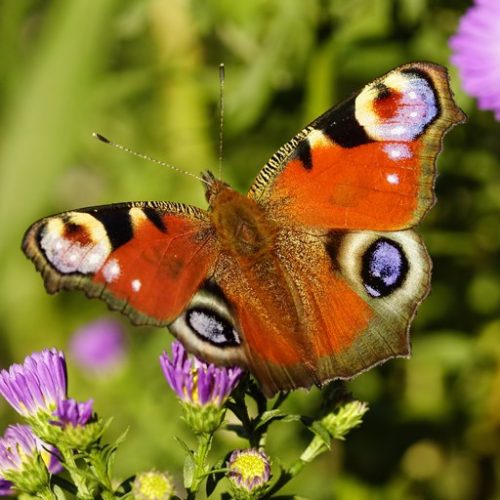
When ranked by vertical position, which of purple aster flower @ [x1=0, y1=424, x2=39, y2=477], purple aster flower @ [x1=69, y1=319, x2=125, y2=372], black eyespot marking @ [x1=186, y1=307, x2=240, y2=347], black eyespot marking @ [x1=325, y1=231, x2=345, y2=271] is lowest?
purple aster flower @ [x1=69, y1=319, x2=125, y2=372]

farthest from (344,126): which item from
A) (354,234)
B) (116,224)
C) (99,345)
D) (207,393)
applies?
(99,345)

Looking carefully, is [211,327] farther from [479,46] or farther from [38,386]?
[479,46]

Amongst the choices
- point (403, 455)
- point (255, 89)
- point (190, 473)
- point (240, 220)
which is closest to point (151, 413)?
point (403, 455)

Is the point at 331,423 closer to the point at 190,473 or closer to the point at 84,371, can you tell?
the point at 190,473

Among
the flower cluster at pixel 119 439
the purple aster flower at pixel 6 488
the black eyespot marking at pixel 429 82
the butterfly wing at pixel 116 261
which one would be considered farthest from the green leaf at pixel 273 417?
the black eyespot marking at pixel 429 82

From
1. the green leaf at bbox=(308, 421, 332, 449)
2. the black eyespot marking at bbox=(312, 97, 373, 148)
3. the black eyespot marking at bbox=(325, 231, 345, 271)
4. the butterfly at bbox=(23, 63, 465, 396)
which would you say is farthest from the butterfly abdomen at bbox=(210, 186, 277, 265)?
the green leaf at bbox=(308, 421, 332, 449)

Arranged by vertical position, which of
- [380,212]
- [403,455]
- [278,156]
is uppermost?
[278,156]

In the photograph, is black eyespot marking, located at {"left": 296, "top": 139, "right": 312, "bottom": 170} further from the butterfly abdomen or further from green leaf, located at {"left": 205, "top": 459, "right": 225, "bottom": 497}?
green leaf, located at {"left": 205, "top": 459, "right": 225, "bottom": 497}
